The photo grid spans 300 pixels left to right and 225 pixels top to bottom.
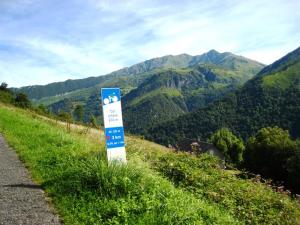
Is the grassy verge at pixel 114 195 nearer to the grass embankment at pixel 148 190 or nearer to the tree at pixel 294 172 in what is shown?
the grass embankment at pixel 148 190

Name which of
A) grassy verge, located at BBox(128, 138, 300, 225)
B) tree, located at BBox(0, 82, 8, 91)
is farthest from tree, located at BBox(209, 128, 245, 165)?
grassy verge, located at BBox(128, 138, 300, 225)

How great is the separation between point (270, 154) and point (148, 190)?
226ft

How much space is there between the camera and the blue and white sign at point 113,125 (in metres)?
10.3

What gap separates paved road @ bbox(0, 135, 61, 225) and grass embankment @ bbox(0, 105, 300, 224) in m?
0.26

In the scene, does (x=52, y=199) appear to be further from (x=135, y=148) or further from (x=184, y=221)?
(x=135, y=148)

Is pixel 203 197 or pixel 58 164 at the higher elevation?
pixel 58 164

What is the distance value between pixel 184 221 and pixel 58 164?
16.3ft

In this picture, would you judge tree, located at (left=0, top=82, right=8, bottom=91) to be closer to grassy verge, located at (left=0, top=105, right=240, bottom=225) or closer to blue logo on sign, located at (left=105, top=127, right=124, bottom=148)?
grassy verge, located at (left=0, top=105, right=240, bottom=225)

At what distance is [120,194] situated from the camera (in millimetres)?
9062

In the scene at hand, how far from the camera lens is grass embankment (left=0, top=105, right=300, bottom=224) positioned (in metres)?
8.29

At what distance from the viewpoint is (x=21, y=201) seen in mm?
8828

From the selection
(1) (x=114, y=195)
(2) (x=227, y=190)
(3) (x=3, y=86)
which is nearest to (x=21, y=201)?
(1) (x=114, y=195)

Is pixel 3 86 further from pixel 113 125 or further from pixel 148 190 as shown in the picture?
pixel 148 190

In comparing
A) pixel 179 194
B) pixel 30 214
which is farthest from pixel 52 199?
pixel 179 194
